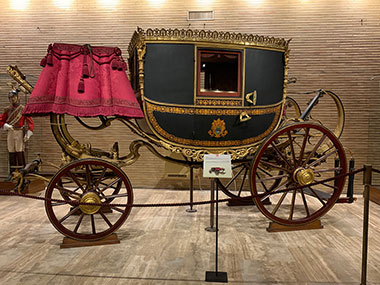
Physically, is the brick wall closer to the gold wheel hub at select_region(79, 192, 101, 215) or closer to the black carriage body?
the black carriage body

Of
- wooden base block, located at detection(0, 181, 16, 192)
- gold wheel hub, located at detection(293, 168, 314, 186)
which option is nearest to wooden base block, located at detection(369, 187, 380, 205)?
gold wheel hub, located at detection(293, 168, 314, 186)

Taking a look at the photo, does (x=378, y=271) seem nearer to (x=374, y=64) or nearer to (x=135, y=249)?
(x=135, y=249)

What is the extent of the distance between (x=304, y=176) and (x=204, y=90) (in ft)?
4.23

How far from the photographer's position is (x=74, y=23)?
16.2 ft

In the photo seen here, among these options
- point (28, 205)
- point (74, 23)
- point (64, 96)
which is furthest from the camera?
point (74, 23)

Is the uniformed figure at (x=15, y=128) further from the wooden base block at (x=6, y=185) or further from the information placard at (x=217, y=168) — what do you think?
the information placard at (x=217, y=168)

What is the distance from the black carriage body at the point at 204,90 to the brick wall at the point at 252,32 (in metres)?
1.83

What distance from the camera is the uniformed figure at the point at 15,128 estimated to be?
179 inches

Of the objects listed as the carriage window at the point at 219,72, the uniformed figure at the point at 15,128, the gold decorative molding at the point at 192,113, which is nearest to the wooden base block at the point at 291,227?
the gold decorative molding at the point at 192,113

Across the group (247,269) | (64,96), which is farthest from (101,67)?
(247,269)

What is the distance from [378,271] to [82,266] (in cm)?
222

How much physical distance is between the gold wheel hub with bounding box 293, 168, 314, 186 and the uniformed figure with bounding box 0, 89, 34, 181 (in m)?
4.04

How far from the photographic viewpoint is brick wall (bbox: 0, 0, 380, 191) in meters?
4.64

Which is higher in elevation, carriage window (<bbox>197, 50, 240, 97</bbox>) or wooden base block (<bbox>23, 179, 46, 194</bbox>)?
carriage window (<bbox>197, 50, 240, 97</bbox>)
